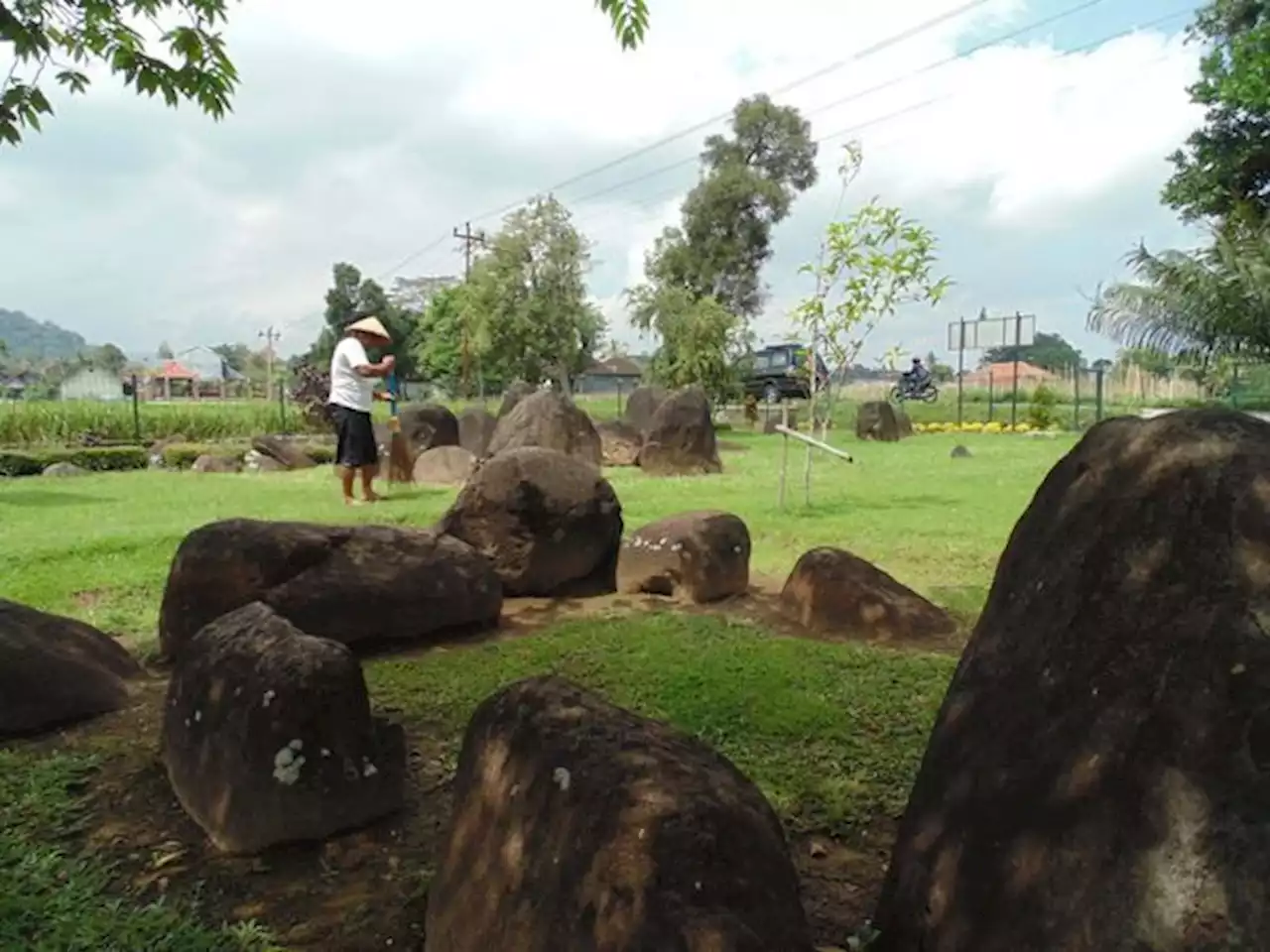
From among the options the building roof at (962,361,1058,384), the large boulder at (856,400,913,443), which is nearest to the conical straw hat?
the large boulder at (856,400,913,443)

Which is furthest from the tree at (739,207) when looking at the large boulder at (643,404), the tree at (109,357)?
the tree at (109,357)

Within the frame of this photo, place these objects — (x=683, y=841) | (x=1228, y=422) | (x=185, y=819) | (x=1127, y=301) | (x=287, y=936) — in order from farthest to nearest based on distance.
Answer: (x=1127, y=301)
(x=185, y=819)
(x=287, y=936)
(x=1228, y=422)
(x=683, y=841)

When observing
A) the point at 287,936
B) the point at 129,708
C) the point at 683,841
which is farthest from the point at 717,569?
the point at 683,841

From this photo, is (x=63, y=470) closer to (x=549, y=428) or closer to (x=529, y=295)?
(x=549, y=428)

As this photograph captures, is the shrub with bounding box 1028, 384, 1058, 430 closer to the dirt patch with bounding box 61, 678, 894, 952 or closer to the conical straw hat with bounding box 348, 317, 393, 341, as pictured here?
the conical straw hat with bounding box 348, 317, 393, 341

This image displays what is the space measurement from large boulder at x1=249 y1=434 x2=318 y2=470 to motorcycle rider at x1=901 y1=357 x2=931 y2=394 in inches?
895

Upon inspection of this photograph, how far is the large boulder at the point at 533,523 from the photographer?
608cm

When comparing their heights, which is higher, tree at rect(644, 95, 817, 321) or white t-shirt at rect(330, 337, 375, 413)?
tree at rect(644, 95, 817, 321)

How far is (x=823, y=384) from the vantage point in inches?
459

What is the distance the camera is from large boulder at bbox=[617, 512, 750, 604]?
19.8 feet

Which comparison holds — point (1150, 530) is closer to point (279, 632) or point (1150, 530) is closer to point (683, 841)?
point (683, 841)

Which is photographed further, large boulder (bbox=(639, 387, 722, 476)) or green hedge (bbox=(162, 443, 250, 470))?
green hedge (bbox=(162, 443, 250, 470))

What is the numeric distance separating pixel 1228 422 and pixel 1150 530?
0.92 feet

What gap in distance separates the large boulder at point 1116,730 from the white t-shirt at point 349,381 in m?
8.11
